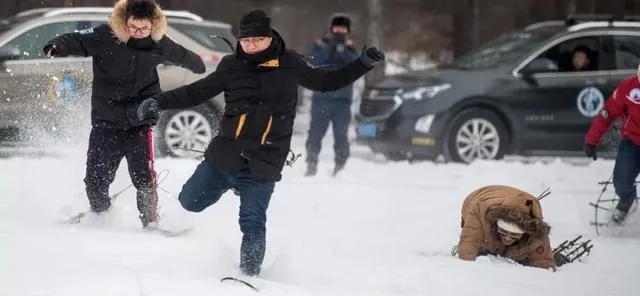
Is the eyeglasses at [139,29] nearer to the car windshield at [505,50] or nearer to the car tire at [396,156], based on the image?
the car tire at [396,156]

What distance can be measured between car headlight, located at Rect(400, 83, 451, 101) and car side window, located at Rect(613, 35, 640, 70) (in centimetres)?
214

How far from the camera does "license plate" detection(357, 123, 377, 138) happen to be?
11.8 metres

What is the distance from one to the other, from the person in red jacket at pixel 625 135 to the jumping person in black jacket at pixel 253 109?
9.84 ft

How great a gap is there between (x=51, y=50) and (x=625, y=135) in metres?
4.47

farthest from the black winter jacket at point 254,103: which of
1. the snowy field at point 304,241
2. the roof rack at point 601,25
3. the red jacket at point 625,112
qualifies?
the roof rack at point 601,25

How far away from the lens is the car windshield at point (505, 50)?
12102 mm

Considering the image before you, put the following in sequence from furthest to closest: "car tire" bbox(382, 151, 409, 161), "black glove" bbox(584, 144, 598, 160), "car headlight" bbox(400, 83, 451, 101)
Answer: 1. "car tire" bbox(382, 151, 409, 161)
2. "car headlight" bbox(400, 83, 451, 101)
3. "black glove" bbox(584, 144, 598, 160)

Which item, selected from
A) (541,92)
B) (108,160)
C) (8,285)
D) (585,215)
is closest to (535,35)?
(541,92)

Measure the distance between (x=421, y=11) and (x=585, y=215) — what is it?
13488 millimetres

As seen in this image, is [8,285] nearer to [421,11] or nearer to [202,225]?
[202,225]

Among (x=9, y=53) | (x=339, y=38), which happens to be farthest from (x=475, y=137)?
(x=9, y=53)

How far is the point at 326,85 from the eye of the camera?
571cm

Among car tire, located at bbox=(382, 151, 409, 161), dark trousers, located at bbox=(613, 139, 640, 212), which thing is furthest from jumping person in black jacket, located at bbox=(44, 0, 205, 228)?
car tire, located at bbox=(382, 151, 409, 161)

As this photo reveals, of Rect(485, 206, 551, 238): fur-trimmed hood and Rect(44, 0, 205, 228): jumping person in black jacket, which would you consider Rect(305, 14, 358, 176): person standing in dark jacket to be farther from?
Rect(485, 206, 551, 238): fur-trimmed hood
